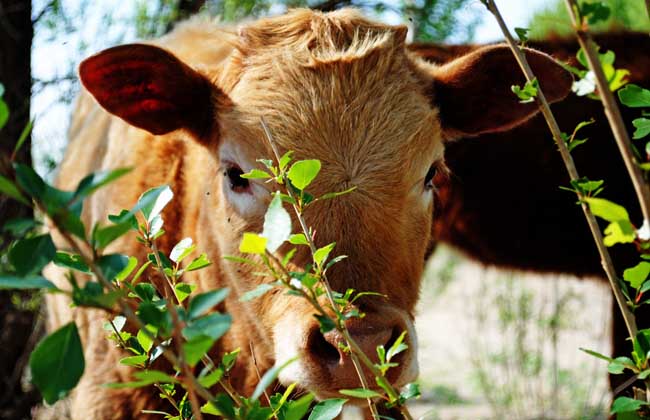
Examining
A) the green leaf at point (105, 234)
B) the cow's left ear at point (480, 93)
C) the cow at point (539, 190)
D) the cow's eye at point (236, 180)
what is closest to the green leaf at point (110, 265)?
the green leaf at point (105, 234)

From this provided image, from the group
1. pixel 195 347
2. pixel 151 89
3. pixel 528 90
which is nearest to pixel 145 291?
pixel 195 347

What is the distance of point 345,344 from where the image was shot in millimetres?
2043

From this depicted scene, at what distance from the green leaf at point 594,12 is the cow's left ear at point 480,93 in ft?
6.08

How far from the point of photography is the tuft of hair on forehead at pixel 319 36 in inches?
119

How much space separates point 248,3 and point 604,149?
2603mm

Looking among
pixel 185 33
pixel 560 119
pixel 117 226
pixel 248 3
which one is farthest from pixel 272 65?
pixel 560 119

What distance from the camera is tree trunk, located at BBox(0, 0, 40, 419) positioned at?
480 cm

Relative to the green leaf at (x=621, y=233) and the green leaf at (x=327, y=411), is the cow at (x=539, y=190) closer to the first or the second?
the green leaf at (x=327, y=411)

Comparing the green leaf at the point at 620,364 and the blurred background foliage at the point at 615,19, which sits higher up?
the green leaf at the point at 620,364

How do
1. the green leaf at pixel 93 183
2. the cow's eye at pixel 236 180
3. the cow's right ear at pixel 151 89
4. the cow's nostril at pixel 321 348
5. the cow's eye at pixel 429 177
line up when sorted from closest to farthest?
the green leaf at pixel 93 183, the cow's nostril at pixel 321 348, the cow's right ear at pixel 151 89, the cow's eye at pixel 236 180, the cow's eye at pixel 429 177

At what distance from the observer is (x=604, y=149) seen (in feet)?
18.2

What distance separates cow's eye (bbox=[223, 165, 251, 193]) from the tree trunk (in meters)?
2.19

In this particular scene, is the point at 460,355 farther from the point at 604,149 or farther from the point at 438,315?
the point at 604,149

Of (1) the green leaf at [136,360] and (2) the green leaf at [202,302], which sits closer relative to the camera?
(2) the green leaf at [202,302]
